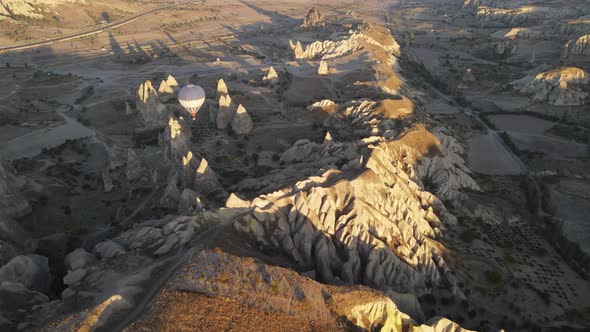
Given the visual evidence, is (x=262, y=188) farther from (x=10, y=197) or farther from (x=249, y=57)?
(x=249, y=57)

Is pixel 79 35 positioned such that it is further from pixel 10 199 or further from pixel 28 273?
pixel 28 273

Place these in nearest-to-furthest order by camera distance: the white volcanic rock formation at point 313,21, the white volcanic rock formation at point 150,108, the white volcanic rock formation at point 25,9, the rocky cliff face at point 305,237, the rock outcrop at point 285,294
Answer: the rock outcrop at point 285,294 → the rocky cliff face at point 305,237 → the white volcanic rock formation at point 150,108 → the white volcanic rock formation at point 25,9 → the white volcanic rock formation at point 313,21

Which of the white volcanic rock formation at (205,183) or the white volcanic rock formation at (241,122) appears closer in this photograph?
the white volcanic rock formation at (205,183)

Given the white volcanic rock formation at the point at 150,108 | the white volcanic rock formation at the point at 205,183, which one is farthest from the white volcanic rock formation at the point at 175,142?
the white volcanic rock formation at the point at 150,108

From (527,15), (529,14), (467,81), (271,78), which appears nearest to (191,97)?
(271,78)

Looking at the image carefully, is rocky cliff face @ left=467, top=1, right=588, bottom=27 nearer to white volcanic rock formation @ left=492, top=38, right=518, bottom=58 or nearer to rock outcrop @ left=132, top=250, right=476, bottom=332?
white volcanic rock formation @ left=492, top=38, right=518, bottom=58

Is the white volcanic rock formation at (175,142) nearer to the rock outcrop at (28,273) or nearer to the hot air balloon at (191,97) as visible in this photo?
the hot air balloon at (191,97)
